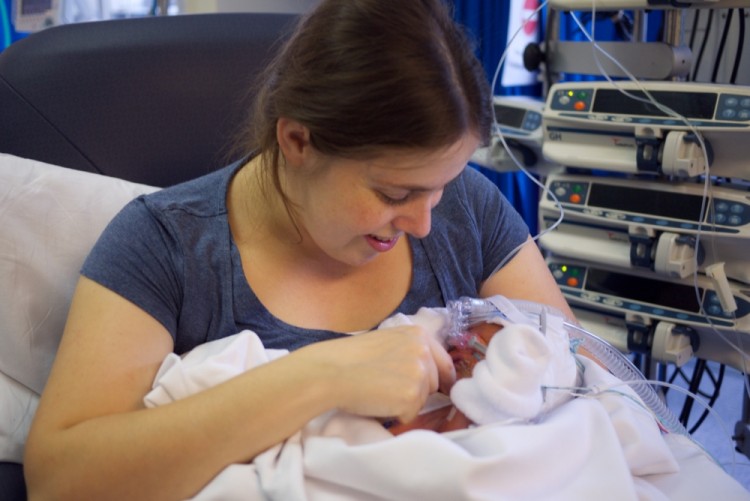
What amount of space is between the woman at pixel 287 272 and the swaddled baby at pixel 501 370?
0.05m

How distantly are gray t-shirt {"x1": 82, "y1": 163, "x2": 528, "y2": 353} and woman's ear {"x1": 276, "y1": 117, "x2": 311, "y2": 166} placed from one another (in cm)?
18

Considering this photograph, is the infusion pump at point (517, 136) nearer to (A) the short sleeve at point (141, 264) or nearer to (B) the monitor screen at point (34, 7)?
(A) the short sleeve at point (141, 264)

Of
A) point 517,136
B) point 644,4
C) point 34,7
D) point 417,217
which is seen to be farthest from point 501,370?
point 34,7

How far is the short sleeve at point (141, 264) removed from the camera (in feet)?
3.83

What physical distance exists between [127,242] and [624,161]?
1.09 meters

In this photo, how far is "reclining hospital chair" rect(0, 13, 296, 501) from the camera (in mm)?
1473

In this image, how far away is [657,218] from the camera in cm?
178

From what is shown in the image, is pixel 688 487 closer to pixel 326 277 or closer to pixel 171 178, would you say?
pixel 326 277

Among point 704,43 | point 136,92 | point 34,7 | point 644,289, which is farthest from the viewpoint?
point 34,7

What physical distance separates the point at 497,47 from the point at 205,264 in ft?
6.93

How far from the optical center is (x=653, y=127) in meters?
1.73

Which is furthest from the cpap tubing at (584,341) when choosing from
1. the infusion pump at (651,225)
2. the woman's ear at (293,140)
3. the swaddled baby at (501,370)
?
the infusion pump at (651,225)

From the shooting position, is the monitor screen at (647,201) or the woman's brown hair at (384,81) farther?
the monitor screen at (647,201)

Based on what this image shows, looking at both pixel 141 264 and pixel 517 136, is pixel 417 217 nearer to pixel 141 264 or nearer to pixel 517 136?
pixel 141 264
